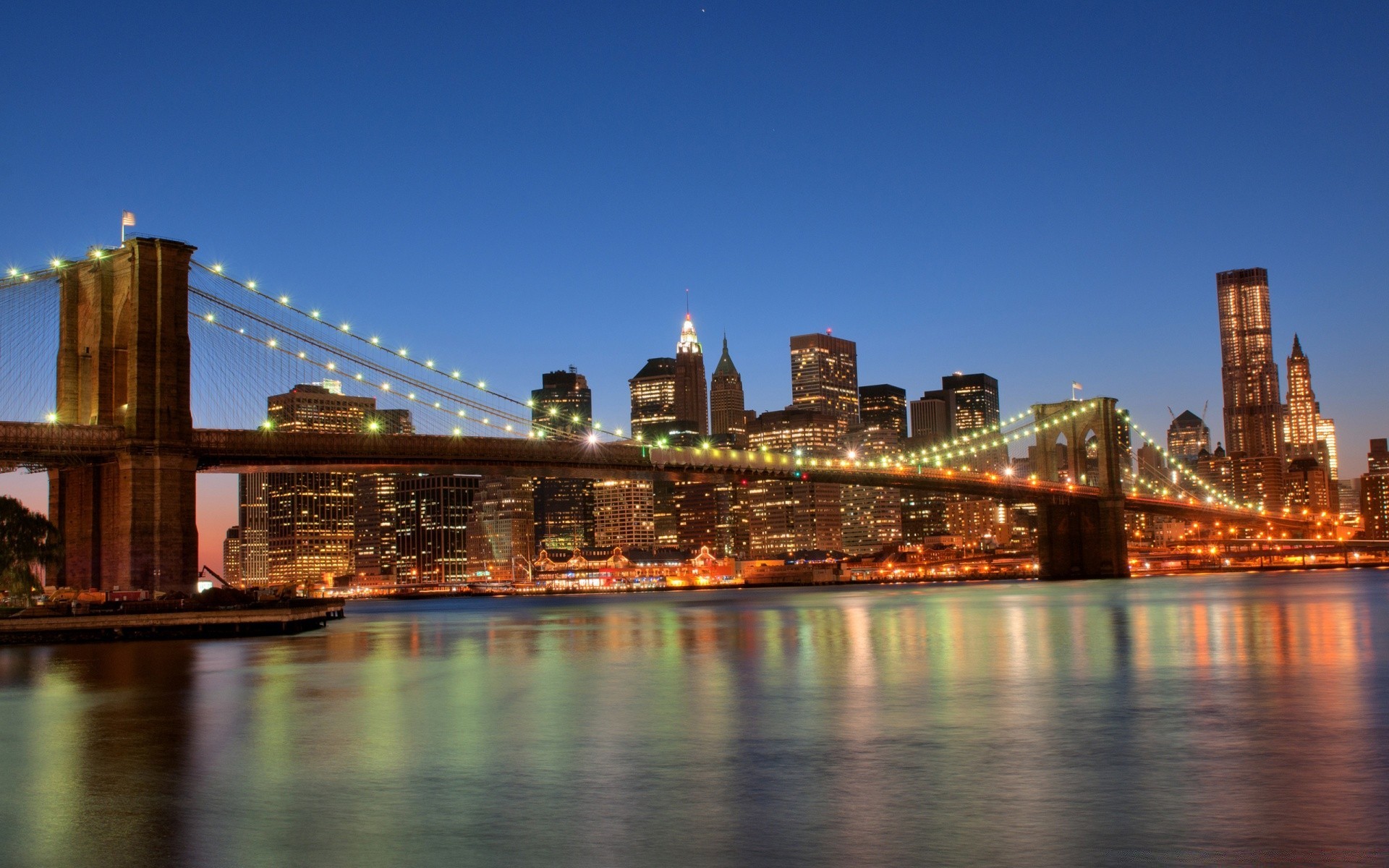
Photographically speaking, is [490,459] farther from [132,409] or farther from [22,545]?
[22,545]

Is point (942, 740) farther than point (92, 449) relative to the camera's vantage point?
No

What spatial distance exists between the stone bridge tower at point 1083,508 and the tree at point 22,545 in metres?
78.1

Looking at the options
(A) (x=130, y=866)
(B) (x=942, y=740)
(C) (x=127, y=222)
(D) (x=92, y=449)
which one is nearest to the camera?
(A) (x=130, y=866)

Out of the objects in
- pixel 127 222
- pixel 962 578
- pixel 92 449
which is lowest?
pixel 962 578

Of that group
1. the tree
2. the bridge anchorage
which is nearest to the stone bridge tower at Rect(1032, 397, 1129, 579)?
the bridge anchorage

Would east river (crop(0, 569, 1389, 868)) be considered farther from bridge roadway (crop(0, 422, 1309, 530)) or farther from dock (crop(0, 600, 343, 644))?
bridge roadway (crop(0, 422, 1309, 530))

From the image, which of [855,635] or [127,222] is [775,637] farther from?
[127,222]

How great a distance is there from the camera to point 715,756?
18.1 metres

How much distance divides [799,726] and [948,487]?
72.7 meters

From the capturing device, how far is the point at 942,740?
62.3 ft

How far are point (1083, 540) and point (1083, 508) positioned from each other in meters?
3.23

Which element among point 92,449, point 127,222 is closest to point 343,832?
point 92,449

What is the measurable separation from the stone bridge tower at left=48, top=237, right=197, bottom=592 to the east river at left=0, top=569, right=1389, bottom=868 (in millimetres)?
9437

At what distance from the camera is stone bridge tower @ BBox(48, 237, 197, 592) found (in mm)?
48188
